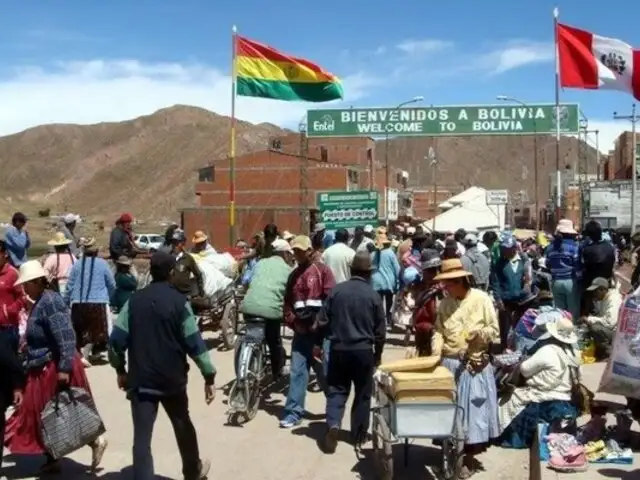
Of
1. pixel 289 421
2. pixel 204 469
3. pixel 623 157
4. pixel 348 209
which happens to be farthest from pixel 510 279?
pixel 623 157

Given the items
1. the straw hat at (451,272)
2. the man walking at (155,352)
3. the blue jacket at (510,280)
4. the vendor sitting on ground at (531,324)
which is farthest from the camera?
the blue jacket at (510,280)

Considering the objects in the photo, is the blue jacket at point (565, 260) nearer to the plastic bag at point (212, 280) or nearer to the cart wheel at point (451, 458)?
the plastic bag at point (212, 280)

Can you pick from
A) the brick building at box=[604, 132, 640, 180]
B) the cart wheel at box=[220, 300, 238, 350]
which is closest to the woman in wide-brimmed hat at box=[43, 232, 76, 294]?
the cart wheel at box=[220, 300, 238, 350]

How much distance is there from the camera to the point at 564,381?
7.10 m

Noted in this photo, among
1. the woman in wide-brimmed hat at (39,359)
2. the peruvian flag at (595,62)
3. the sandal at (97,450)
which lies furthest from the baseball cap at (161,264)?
the peruvian flag at (595,62)

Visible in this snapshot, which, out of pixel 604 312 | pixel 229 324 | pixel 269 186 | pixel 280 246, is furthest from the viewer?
pixel 269 186

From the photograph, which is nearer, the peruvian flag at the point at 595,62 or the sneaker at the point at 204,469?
the sneaker at the point at 204,469

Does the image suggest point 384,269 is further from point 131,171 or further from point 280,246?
point 131,171

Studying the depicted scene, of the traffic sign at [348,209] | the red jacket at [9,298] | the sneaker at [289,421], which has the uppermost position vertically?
the traffic sign at [348,209]

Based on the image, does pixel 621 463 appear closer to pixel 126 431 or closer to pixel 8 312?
pixel 126 431

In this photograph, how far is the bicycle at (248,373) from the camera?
8.54 metres

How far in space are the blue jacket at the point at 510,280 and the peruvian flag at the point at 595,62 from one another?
4.18 metres

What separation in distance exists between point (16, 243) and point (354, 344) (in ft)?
24.2

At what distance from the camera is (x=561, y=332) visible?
7078 mm
